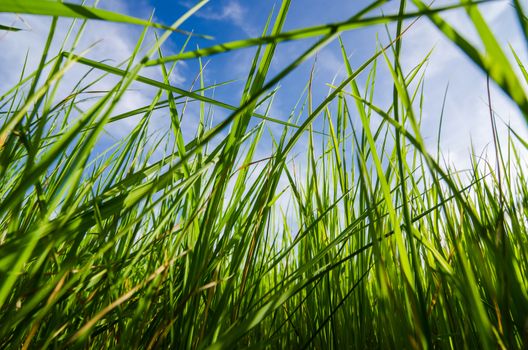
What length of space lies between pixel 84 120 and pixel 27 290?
0.33 metres

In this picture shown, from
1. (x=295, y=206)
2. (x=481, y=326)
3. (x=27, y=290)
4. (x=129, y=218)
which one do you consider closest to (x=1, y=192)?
(x=129, y=218)

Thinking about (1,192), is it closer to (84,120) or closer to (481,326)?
(84,120)

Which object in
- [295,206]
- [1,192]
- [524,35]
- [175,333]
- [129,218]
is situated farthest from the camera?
[295,206]

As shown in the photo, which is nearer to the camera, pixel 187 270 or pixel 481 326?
pixel 481 326

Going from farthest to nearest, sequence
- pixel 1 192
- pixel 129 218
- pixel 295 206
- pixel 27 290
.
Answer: pixel 295 206, pixel 1 192, pixel 129 218, pixel 27 290

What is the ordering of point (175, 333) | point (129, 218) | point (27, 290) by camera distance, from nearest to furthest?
point (27, 290)
point (175, 333)
point (129, 218)

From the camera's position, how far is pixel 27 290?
1.93 feet

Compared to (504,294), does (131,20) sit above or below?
above

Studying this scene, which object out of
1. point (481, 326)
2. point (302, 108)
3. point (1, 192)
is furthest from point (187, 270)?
point (1, 192)

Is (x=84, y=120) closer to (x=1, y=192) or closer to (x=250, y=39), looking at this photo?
(x=250, y=39)

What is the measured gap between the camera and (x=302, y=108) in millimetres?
1306

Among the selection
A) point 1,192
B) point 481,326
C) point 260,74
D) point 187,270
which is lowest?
point 481,326

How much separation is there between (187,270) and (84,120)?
39 centimetres

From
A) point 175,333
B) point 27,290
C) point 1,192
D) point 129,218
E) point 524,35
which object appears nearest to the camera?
point 524,35
